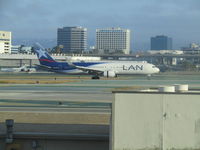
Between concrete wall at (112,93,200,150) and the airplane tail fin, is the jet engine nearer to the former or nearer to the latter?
the airplane tail fin

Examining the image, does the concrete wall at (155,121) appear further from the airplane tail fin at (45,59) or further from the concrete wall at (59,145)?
the airplane tail fin at (45,59)

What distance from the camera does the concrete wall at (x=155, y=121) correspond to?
16.6 meters

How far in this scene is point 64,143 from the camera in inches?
773

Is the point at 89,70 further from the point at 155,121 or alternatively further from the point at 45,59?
the point at 155,121

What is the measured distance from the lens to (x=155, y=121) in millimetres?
16656

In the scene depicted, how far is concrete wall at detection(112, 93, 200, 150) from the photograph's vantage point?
54.5ft

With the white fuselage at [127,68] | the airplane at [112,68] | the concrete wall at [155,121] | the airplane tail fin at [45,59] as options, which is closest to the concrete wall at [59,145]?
the concrete wall at [155,121]

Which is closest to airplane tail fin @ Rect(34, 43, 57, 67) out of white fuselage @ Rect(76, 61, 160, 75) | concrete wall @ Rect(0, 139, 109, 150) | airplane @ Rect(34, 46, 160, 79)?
airplane @ Rect(34, 46, 160, 79)

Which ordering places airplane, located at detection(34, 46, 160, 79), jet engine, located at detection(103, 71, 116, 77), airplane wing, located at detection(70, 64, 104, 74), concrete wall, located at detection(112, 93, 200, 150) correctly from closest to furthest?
concrete wall, located at detection(112, 93, 200, 150), jet engine, located at detection(103, 71, 116, 77), airplane, located at detection(34, 46, 160, 79), airplane wing, located at detection(70, 64, 104, 74)

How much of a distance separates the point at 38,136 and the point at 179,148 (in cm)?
618

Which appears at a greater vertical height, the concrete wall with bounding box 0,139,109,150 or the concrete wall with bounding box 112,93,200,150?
the concrete wall with bounding box 112,93,200,150

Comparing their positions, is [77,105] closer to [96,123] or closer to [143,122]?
[96,123]

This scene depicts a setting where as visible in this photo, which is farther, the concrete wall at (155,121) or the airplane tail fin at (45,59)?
the airplane tail fin at (45,59)

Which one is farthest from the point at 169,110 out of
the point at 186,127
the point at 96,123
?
the point at 96,123
